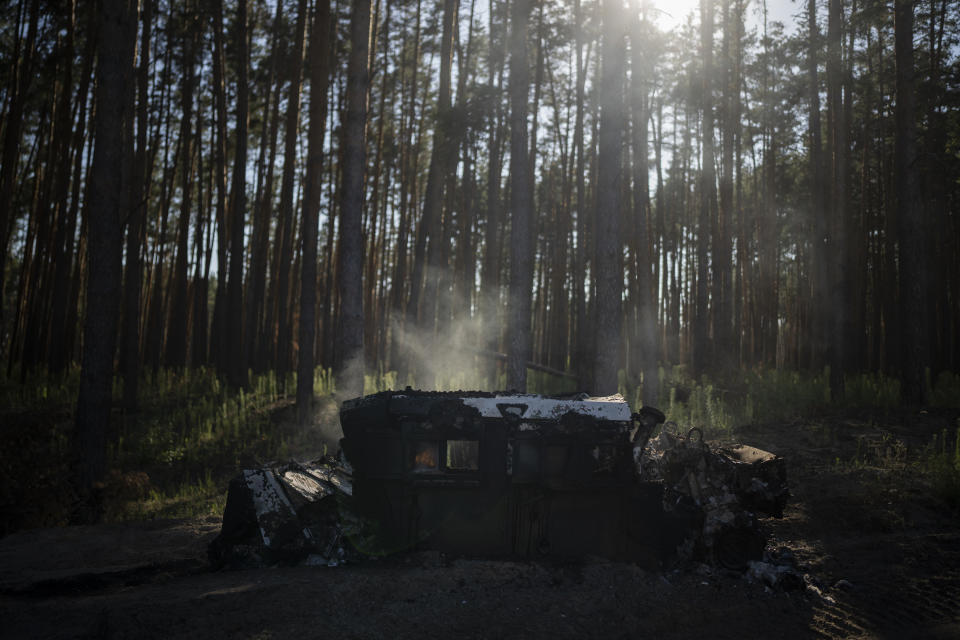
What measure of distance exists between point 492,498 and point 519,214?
6744mm

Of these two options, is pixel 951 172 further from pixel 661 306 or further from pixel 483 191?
pixel 483 191

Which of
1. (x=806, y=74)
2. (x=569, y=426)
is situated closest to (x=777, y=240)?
(x=806, y=74)

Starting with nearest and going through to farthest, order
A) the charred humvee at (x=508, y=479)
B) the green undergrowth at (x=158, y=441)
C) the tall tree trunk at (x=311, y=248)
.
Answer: the charred humvee at (x=508, y=479), the green undergrowth at (x=158, y=441), the tall tree trunk at (x=311, y=248)

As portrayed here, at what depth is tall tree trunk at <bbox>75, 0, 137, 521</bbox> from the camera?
8.29 meters

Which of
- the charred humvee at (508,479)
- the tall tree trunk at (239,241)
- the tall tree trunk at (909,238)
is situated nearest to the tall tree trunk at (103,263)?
the charred humvee at (508,479)

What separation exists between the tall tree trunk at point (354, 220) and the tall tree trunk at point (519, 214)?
2.70m

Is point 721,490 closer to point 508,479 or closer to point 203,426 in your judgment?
point 508,479

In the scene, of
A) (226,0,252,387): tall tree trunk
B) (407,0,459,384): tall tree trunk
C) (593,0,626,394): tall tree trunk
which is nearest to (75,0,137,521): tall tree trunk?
(226,0,252,387): tall tree trunk

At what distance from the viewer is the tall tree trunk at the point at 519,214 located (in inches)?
431

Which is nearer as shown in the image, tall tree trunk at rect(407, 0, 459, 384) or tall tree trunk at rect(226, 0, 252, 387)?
tall tree trunk at rect(407, 0, 459, 384)

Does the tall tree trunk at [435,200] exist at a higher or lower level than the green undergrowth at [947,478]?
higher

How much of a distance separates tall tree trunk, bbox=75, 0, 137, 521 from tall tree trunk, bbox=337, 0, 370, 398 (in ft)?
11.4

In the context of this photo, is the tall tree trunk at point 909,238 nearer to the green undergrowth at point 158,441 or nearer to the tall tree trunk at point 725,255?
the tall tree trunk at point 725,255

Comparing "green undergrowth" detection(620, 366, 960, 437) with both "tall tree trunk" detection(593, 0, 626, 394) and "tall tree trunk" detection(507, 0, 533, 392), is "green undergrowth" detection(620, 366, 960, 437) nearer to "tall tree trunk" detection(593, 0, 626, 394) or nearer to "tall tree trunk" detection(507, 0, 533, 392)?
"tall tree trunk" detection(593, 0, 626, 394)
